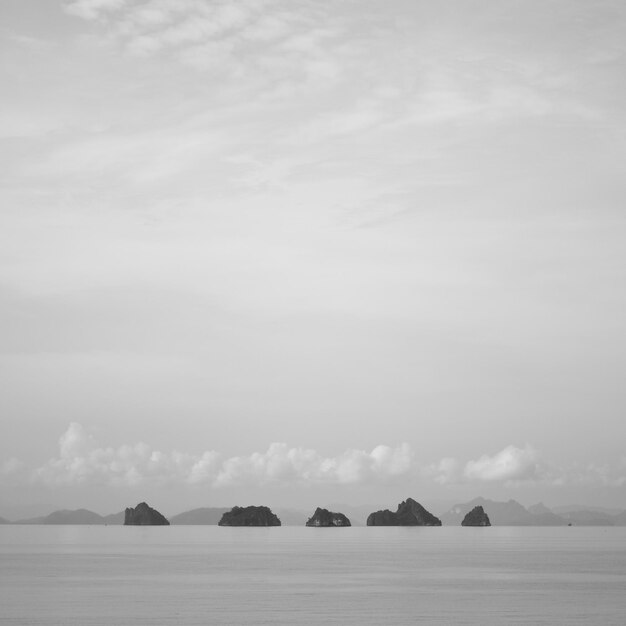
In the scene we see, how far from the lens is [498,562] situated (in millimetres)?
195625

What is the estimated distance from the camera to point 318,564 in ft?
619

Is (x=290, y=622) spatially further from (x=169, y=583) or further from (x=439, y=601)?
(x=169, y=583)

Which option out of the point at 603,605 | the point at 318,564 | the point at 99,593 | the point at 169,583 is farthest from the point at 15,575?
the point at 603,605

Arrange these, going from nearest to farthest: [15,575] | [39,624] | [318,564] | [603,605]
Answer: [39,624] < [603,605] < [15,575] < [318,564]

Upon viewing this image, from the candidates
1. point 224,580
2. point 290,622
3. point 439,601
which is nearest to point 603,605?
point 439,601

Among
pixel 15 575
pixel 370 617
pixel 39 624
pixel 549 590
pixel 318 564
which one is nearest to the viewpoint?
pixel 39 624

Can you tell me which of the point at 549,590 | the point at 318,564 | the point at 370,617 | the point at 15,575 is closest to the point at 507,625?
the point at 370,617

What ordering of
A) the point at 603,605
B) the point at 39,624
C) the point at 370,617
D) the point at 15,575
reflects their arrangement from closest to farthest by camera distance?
the point at 39,624, the point at 370,617, the point at 603,605, the point at 15,575

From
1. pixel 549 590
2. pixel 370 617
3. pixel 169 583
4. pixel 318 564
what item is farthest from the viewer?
pixel 318 564

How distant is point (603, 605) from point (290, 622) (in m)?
39.2

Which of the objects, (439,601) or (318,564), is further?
(318,564)

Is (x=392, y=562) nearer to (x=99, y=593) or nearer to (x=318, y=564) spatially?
(x=318, y=564)

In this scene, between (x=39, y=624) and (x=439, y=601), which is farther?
(x=439, y=601)

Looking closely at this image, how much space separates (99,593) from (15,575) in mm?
41478
